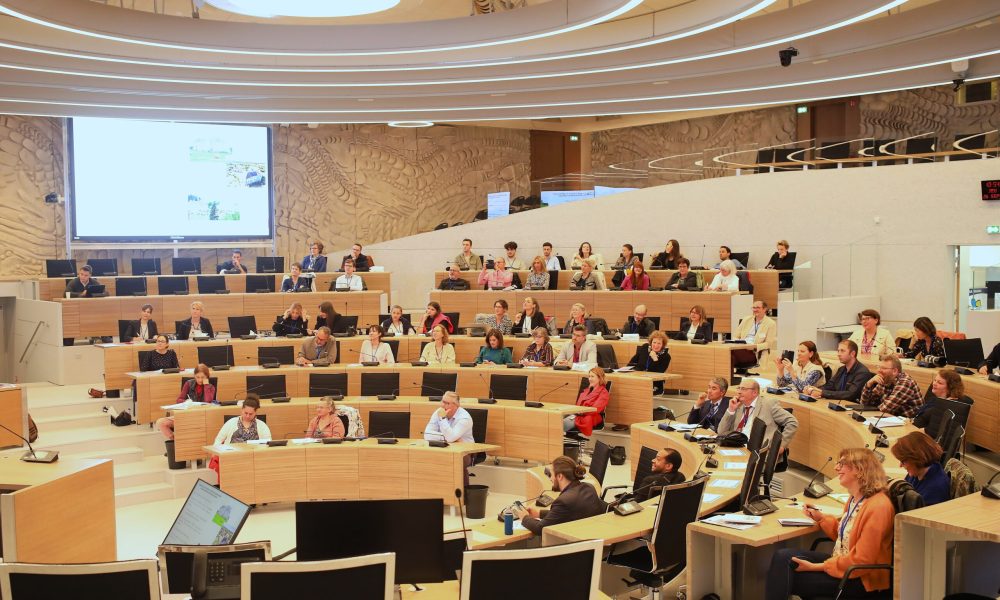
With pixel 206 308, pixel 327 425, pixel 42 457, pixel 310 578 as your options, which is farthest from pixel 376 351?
pixel 310 578

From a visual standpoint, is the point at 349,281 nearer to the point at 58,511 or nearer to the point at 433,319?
the point at 433,319

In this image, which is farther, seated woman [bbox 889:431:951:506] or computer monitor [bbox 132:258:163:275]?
computer monitor [bbox 132:258:163:275]

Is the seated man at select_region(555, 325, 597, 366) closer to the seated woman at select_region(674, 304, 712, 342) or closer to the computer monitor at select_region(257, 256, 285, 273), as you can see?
the seated woman at select_region(674, 304, 712, 342)

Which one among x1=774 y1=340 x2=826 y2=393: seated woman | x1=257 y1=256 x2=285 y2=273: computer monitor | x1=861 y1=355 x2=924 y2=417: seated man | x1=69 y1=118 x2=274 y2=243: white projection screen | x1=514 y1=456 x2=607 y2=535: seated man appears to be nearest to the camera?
x1=514 y1=456 x2=607 y2=535: seated man

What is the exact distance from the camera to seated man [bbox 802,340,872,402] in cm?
877

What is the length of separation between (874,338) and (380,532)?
8.24 meters

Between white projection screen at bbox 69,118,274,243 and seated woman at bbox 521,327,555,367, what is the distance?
358 inches

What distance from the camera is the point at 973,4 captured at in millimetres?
9844

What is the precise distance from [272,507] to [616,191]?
10156mm

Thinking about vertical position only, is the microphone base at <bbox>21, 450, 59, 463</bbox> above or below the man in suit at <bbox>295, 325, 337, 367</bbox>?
below

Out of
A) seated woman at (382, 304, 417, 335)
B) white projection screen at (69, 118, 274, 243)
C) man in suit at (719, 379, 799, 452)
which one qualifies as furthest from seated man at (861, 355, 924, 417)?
white projection screen at (69, 118, 274, 243)

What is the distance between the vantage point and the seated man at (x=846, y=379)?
28.8ft

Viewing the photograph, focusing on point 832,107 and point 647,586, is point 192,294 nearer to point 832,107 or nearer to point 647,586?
point 647,586

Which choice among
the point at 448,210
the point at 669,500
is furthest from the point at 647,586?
the point at 448,210
